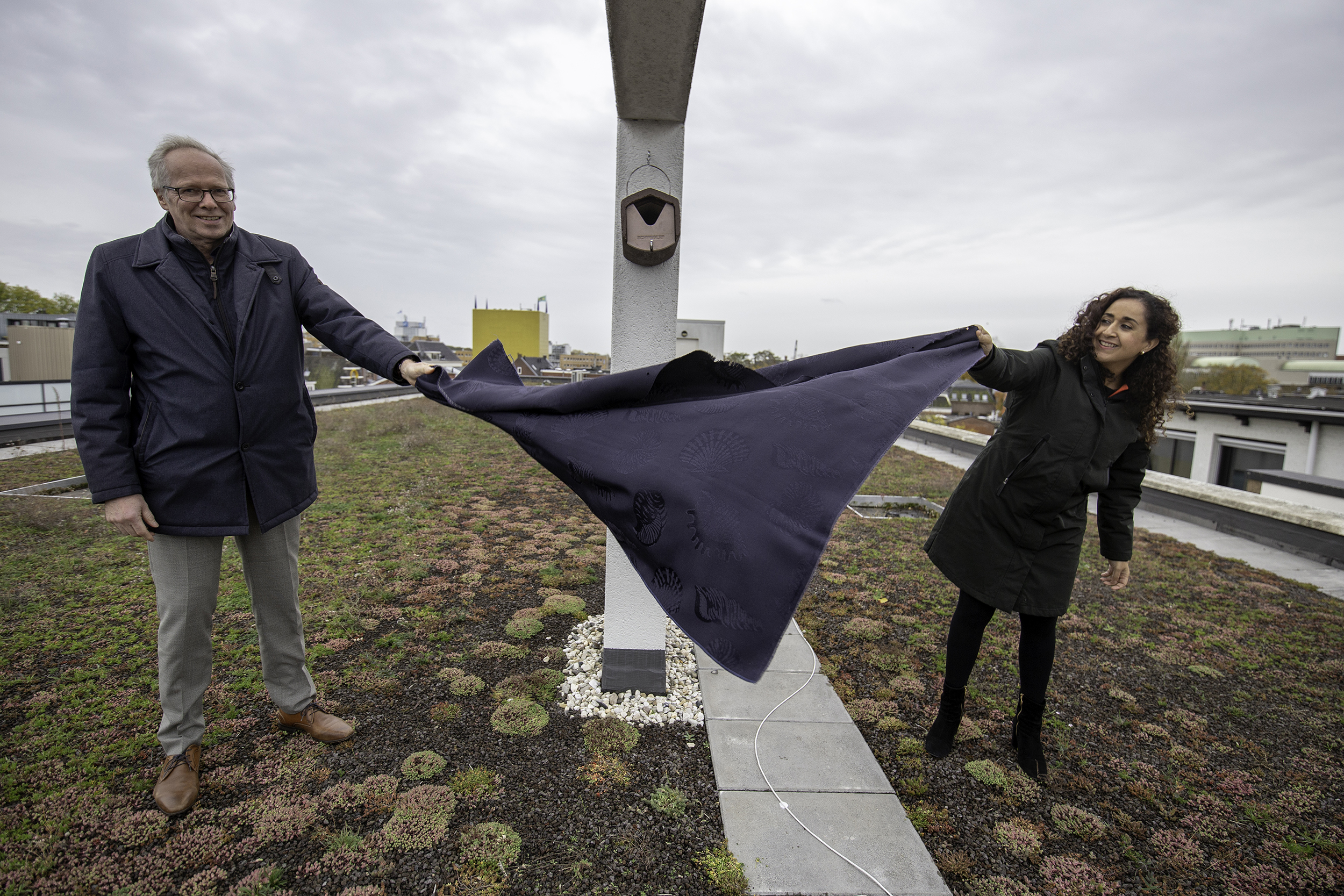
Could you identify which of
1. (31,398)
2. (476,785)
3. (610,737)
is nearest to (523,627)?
(610,737)

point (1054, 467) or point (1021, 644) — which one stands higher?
point (1054, 467)

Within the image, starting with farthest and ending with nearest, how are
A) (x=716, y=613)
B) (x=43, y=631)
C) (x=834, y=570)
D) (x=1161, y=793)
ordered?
1. (x=834, y=570)
2. (x=43, y=631)
3. (x=1161, y=793)
4. (x=716, y=613)

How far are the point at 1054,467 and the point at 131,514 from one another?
2.96 metres

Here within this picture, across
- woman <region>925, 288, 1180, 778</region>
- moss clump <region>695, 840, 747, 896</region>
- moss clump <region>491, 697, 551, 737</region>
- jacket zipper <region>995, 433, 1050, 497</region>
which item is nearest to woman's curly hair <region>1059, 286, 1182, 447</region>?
woman <region>925, 288, 1180, 778</region>

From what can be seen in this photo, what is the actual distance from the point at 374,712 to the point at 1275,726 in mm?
4066

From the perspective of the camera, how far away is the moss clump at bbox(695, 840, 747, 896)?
1.76m

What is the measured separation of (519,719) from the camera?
2.54 meters

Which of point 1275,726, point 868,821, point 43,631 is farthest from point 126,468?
point 1275,726

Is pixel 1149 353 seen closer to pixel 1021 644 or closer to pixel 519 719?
pixel 1021 644

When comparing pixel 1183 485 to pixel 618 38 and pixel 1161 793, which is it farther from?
pixel 618 38

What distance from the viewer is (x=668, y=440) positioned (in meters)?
1.69

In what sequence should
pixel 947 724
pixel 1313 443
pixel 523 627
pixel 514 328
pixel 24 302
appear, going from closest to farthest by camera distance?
1. pixel 947 724
2. pixel 523 627
3. pixel 514 328
4. pixel 1313 443
5. pixel 24 302

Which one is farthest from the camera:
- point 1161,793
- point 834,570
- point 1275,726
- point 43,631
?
point 834,570

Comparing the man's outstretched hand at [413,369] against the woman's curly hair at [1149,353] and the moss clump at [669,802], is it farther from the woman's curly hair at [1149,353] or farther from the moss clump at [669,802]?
the woman's curly hair at [1149,353]
